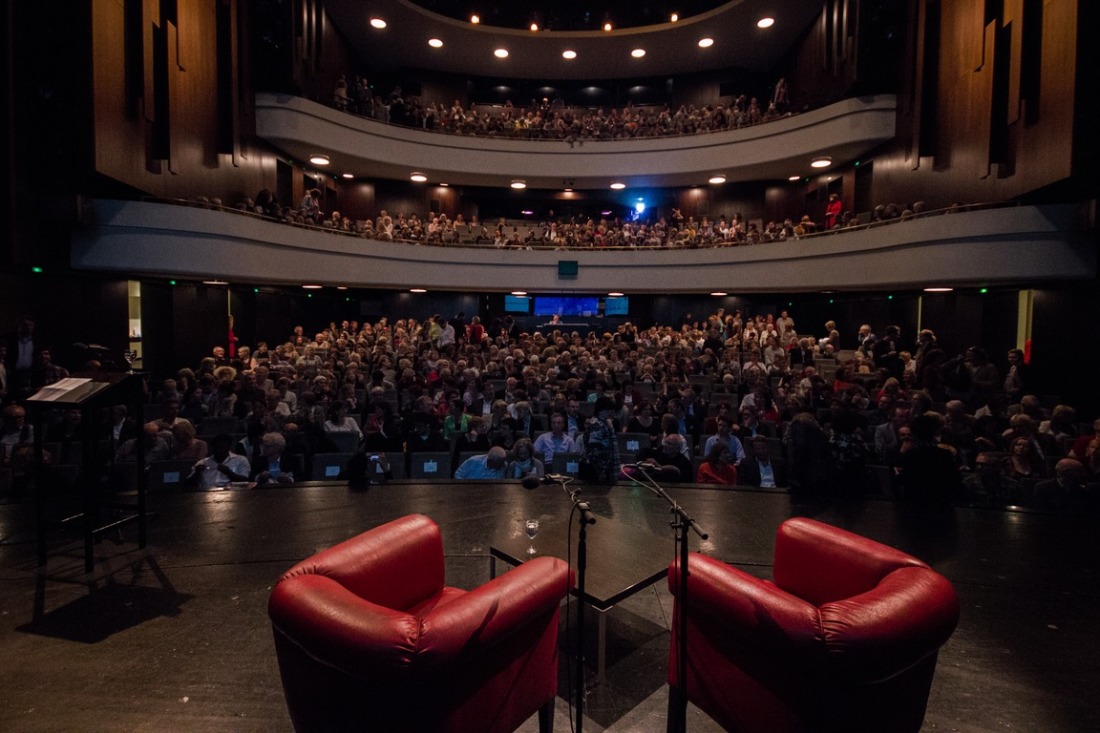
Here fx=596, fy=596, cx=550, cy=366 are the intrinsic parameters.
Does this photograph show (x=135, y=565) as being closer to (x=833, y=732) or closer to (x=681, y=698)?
→ (x=681, y=698)

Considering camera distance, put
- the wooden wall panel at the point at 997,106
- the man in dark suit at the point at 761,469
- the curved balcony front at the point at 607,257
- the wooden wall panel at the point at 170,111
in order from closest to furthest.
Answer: the man in dark suit at the point at 761,469 → the wooden wall panel at the point at 997,106 → the wooden wall panel at the point at 170,111 → the curved balcony front at the point at 607,257

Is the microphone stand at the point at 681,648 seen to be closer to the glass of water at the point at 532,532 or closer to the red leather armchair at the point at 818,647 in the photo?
the red leather armchair at the point at 818,647

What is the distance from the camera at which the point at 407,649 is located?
1.68 metres

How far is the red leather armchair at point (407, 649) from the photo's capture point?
171cm

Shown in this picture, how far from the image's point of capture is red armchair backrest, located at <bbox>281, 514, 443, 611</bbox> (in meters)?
2.18

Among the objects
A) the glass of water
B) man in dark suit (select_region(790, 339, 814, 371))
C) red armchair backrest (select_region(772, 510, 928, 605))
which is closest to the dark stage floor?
the glass of water

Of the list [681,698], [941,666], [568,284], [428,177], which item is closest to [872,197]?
[568,284]

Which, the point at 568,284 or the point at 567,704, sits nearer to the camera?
the point at 567,704

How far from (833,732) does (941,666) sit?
125cm

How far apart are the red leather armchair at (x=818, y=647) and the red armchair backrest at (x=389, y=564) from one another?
1.06 metres

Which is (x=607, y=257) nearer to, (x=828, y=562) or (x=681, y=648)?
(x=828, y=562)

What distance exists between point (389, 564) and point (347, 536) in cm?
188

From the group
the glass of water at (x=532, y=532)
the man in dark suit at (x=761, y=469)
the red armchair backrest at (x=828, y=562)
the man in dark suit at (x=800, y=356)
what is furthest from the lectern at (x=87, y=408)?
the man in dark suit at (x=800, y=356)

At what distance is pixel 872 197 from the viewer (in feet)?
47.3
